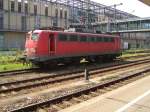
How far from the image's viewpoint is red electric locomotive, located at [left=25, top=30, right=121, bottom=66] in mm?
24062

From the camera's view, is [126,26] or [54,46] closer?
[54,46]

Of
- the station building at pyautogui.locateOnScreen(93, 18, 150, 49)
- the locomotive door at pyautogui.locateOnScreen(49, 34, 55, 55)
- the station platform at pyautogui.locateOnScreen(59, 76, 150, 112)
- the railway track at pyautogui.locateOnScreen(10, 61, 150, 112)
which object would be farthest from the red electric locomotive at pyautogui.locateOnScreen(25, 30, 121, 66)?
the station building at pyautogui.locateOnScreen(93, 18, 150, 49)

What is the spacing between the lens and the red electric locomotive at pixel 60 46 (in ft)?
78.9

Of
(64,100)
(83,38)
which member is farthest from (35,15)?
(64,100)

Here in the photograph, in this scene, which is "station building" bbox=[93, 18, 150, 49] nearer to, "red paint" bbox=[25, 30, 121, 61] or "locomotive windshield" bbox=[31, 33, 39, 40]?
"red paint" bbox=[25, 30, 121, 61]

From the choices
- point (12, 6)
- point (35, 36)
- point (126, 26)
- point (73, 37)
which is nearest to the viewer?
point (35, 36)

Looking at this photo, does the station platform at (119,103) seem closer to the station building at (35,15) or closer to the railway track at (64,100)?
the railway track at (64,100)

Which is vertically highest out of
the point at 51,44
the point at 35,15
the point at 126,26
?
the point at 35,15

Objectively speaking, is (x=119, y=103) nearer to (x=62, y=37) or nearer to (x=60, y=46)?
(x=60, y=46)

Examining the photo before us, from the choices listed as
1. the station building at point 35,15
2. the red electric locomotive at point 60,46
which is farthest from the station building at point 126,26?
the red electric locomotive at point 60,46

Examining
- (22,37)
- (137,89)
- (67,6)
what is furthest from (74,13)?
(137,89)

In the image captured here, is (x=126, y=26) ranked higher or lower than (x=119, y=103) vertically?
higher

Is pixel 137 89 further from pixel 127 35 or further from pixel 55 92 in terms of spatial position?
pixel 127 35

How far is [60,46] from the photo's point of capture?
25.3m
